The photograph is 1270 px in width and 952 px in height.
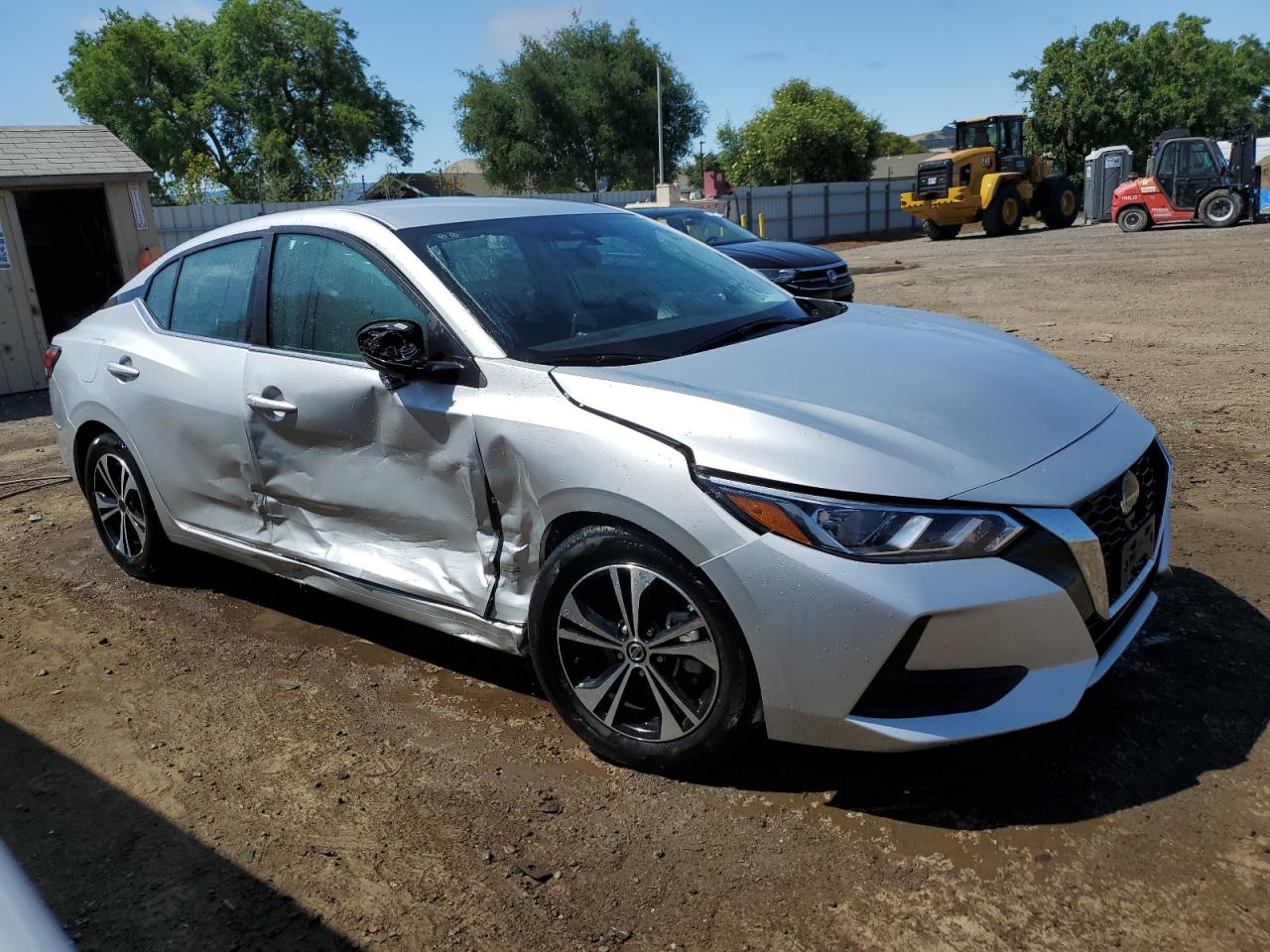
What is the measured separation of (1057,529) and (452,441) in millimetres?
1797

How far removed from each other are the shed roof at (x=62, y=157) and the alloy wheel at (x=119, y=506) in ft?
24.2

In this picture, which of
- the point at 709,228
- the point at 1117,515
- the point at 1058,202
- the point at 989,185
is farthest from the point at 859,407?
the point at 1058,202

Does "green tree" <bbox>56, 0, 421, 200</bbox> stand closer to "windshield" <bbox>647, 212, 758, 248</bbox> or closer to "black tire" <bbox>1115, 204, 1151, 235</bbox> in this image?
"black tire" <bbox>1115, 204, 1151, 235</bbox>

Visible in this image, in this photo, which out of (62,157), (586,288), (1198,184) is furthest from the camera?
(1198,184)

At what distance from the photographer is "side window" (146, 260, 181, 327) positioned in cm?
469

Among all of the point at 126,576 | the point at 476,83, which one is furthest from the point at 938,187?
the point at 476,83

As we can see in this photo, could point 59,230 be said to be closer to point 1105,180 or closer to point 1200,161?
point 1200,161

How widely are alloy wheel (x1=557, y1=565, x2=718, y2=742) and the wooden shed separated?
10603mm

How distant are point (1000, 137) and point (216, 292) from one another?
31.0 meters

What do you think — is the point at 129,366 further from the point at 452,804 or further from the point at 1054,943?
the point at 1054,943

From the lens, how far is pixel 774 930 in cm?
243

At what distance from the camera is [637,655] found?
9.78ft

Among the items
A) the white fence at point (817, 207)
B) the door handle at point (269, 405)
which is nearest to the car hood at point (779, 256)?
the door handle at point (269, 405)

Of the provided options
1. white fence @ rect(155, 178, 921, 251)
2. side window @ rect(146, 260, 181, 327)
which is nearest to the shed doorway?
side window @ rect(146, 260, 181, 327)
